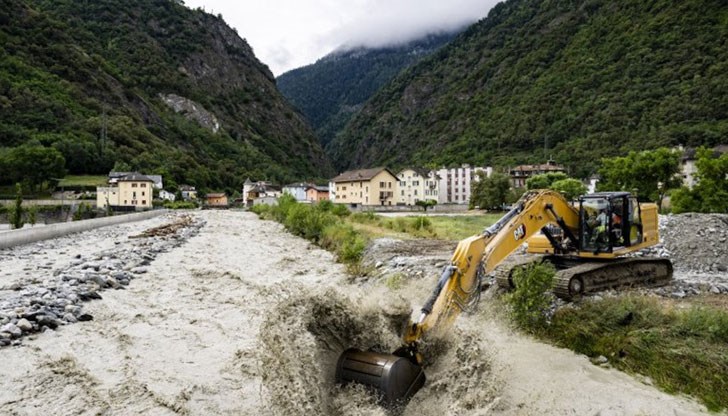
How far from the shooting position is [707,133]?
98.2 metres

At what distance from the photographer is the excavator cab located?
1104cm

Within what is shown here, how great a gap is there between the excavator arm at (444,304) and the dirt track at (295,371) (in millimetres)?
228

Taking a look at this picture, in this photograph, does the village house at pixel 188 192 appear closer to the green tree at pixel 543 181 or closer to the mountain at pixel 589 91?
the mountain at pixel 589 91

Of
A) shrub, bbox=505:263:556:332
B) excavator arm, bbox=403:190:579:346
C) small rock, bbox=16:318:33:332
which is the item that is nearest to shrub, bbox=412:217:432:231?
excavator arm, bbox=403:190:579:346

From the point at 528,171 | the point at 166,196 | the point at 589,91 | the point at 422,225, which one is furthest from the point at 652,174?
the point at 589,91

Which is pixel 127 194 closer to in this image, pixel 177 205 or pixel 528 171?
pixel 177 205

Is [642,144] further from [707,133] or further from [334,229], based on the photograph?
[334,229]

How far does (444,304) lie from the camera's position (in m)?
6.57

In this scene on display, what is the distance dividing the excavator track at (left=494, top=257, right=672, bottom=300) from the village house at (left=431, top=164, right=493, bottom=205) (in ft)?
321

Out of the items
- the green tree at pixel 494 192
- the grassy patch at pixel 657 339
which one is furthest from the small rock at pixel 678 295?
the green tree at pixel 494 192

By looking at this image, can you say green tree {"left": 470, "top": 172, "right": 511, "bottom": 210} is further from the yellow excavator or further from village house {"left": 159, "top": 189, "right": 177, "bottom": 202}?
village house {"left": 159, "top": 189, "right": 177, "bottom": 202}

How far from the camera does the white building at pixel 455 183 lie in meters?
110

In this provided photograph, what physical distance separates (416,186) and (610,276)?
98.1 m

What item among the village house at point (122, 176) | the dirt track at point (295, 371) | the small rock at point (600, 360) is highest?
the village house at point (122, 176)
